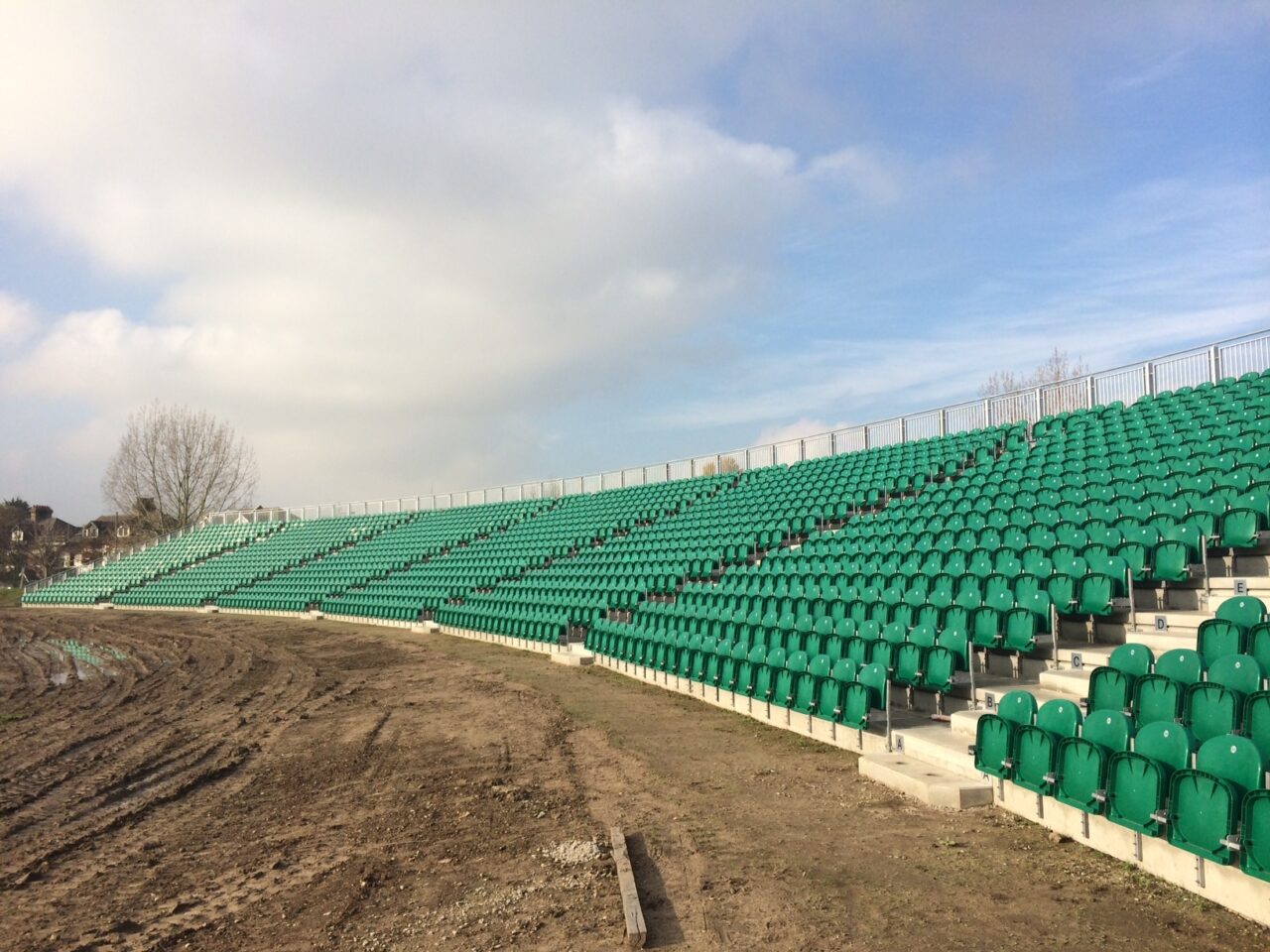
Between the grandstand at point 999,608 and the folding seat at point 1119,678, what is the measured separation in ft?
0.06

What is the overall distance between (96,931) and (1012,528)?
1116 cm

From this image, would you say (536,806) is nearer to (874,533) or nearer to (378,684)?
(378,684)

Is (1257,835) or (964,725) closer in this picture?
(1257,835)

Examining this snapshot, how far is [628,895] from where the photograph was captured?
206 inches

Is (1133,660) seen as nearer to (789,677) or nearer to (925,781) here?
(925,781)

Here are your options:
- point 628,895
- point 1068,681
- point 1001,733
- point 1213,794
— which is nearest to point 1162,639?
point 1068,681

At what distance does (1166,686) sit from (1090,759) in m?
1.03

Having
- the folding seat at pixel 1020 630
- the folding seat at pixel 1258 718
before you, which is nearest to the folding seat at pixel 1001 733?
the folding seat at pixel 1258 718

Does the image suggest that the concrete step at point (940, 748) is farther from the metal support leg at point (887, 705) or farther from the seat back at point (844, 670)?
the seat back at point (844, 670)

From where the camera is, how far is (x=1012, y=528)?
39.3 feet

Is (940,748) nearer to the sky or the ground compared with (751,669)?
nearer to the ground

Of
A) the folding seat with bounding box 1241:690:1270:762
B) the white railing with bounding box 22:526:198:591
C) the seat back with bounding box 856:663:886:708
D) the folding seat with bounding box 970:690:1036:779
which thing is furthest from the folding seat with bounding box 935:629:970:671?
the white railing with bounding box 22:526:198:591

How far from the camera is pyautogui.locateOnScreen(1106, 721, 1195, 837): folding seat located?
5250 mm

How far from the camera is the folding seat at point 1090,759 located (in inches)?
226
